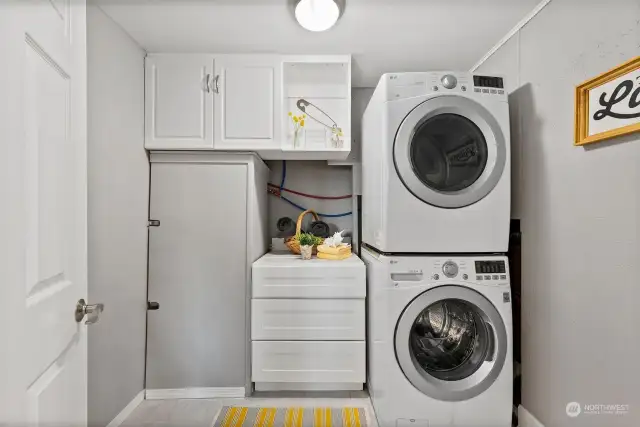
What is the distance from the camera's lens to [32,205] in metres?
0.74

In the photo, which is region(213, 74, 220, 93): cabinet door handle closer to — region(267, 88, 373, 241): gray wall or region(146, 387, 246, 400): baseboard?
region(267, 88, 373, 241): gray wall

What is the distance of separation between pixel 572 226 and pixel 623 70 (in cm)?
61

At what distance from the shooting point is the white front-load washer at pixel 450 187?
5.52ft

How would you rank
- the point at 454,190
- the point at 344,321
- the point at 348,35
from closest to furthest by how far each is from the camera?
the point at 454,190 < the point at 348,35 < the point at 344,321

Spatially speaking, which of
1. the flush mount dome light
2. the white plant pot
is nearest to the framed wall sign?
the flush mount dome light

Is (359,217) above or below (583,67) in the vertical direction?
below

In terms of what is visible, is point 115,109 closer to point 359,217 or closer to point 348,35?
point 348,35

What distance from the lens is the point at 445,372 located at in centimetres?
175

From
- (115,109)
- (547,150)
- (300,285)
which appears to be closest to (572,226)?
(547,150)

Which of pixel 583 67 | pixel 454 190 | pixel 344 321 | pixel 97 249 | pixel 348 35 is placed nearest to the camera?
pixel 583 67

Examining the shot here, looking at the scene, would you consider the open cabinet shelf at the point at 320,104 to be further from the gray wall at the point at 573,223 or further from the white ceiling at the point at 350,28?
the gray wall at the point at 573,223

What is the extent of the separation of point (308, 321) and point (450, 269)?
897 mm

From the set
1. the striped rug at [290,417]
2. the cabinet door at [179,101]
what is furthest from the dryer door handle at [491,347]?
the cabinet door at [179,101]

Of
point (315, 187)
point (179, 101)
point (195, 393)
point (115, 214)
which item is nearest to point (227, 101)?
point (179, 101)
